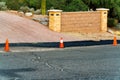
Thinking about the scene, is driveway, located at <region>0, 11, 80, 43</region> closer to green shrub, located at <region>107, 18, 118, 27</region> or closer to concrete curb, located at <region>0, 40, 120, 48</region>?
concrete curb, located at <region>0, 40, 120, 48</region>

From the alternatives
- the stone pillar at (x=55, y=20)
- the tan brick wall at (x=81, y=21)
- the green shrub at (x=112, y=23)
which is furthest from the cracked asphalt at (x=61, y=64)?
the green shrub at (x=112, y=23)

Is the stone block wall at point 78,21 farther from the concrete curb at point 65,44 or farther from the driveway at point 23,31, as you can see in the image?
the concrete curb at point 65,44

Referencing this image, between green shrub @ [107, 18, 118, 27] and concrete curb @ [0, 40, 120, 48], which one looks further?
green shrub @ [107, 18, 118, 27]

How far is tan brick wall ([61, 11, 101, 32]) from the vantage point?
117ft

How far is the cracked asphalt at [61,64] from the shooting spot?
16.2m

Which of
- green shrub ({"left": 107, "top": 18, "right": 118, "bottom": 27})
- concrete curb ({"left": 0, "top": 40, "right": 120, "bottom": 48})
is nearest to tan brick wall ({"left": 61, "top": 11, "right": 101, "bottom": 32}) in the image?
green shrub ({"left": 107, "top": 18, "right": 118, "bottom": 27})

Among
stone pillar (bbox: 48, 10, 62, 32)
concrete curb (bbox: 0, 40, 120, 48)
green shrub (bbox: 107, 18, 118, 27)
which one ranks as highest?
stone pillar (bbox: 48, 10, 62, 32)

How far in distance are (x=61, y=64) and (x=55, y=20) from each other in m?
15.4

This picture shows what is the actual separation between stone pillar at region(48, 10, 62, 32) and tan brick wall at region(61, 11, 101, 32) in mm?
535

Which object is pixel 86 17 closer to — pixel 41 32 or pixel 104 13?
pixel 104 13

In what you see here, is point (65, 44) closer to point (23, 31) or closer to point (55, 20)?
point (23, 31)

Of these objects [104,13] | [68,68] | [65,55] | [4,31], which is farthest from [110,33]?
[68,68]

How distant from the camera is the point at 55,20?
114 ft

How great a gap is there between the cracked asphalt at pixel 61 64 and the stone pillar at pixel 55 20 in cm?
816
